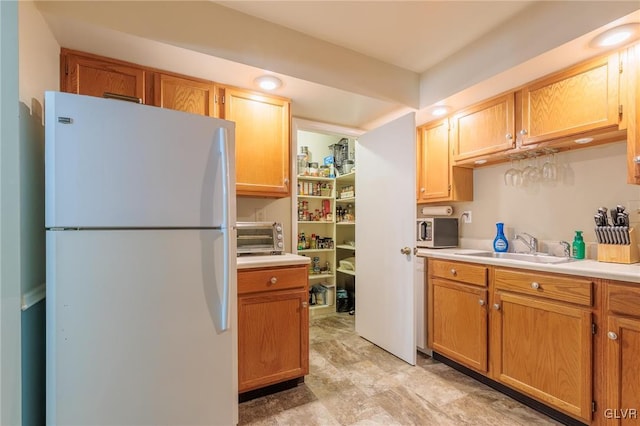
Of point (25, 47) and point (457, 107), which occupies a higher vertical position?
point (457, 107)

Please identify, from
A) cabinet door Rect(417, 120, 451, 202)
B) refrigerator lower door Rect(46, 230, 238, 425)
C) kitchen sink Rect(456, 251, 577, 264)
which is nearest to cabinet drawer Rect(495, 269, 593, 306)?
kitchen sink Rect(456, 251, 577, 264)

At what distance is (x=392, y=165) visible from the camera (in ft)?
7.95

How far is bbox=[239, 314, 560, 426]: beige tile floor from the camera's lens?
1639 mm

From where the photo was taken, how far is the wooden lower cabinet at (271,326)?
1.76 metres

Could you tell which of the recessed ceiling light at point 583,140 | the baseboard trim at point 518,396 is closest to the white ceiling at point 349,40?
the recessed ceiling light at point 583,140

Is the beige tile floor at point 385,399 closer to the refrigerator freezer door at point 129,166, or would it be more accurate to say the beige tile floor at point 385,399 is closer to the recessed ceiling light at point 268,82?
the refrigerator freezer door at point 129,166

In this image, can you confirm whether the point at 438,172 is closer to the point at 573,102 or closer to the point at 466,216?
the point at 466,216

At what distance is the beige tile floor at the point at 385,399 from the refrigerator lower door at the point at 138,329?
0.51 metres

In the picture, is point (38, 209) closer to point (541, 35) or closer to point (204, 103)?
point (204, 103)

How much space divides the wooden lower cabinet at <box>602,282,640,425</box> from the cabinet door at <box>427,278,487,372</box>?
619mm

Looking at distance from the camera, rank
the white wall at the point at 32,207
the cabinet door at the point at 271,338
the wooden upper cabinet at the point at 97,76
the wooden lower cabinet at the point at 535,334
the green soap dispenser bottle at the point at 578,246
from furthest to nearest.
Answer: the green soap dispenser bottle at the point at 578,246
the cabinet door at the point at 271,338
the wooden upper cabinet at the point at 97,76
the wooden lower cabinet at the point at 535,334
the white wall at the point at 32,207

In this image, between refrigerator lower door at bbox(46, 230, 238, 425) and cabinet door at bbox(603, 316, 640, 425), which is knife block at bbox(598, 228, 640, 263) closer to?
cabinet door at bbox(603, 316, 640, 425)

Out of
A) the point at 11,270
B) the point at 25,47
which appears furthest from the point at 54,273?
the point at 25,47

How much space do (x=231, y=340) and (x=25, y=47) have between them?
1.51m
